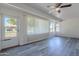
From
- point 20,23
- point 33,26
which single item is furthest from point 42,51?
point 33,26

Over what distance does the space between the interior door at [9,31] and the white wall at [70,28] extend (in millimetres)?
7759

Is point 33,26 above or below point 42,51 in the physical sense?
above

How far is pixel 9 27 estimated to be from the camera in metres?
5.99

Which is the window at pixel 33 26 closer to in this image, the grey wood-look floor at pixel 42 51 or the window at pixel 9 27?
the window at pixel 9 27

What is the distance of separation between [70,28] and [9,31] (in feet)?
27.4

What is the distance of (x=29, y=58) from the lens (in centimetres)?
160

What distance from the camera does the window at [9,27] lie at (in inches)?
225

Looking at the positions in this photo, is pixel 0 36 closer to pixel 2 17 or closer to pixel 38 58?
pixel 2 17

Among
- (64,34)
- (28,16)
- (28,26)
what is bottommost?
(64,34)

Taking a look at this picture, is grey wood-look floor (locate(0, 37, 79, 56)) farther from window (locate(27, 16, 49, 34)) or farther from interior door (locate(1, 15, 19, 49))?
window (locate(27, 16, 49, 34))

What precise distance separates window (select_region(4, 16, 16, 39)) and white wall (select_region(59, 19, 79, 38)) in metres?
7.91

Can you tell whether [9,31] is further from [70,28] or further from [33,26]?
[70,28]

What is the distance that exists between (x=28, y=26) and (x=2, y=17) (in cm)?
238

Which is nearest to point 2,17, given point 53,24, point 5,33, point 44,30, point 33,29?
point 5,33
